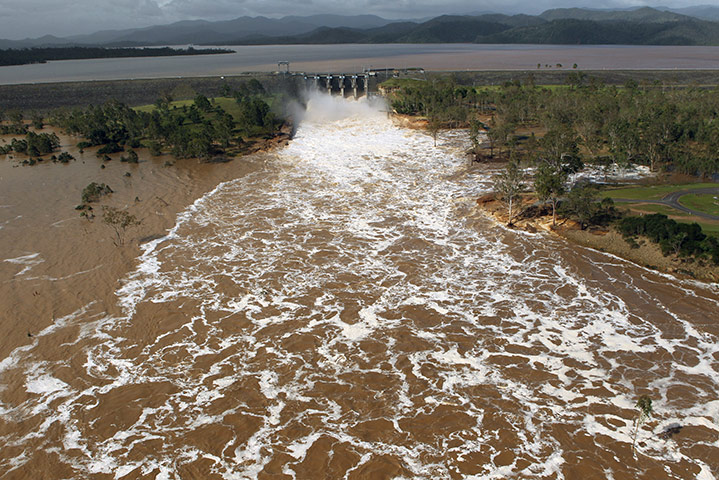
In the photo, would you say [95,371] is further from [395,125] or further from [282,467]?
[395,125]

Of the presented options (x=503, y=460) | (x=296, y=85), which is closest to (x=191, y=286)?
(x=503, y=460)

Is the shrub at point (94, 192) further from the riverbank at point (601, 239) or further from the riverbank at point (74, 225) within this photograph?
the riverbank at point (601, 239)

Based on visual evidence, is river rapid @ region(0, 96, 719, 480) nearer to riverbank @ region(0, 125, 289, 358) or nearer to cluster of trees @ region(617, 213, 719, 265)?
riverbank @ region(0, 125, 289, 358)

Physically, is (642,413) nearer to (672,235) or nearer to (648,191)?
(672,235)

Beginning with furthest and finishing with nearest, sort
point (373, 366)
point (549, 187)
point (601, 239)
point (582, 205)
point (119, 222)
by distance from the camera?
point (119, 222) < point (549, 187) < point (582, 205) < point (601, 239) < point (373, 366)

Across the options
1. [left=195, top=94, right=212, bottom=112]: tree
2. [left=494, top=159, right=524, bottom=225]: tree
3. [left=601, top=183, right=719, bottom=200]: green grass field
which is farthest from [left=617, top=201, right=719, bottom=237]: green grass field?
[left=195, top=94, right=212, bottom=112]: tree

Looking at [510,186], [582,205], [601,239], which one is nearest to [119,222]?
[510,186]
